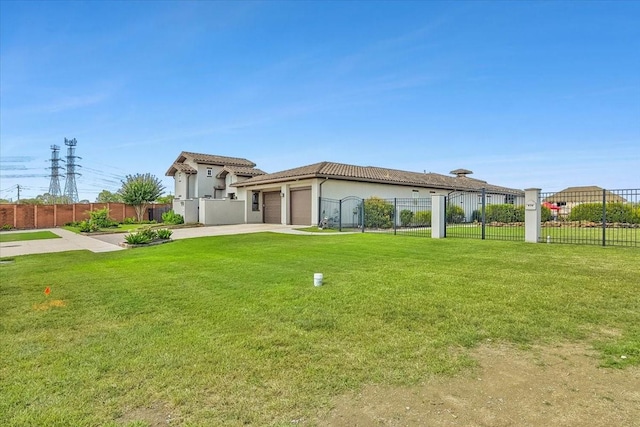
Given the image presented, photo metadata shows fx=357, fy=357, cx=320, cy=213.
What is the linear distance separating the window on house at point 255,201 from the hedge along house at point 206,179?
0.82 meters

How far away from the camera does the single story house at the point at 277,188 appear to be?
78.0ft

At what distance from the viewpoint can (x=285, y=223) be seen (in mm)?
25500

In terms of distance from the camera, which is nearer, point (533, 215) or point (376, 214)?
point (533, 215)

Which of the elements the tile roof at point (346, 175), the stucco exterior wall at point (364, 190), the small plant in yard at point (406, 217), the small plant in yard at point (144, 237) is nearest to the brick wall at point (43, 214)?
the tile roof at point (346, 175)

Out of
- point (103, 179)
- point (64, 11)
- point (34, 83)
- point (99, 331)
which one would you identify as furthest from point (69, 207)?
point (103, 179)

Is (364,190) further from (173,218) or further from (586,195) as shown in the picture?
(173,218)

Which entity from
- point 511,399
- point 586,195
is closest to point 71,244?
point 511,399

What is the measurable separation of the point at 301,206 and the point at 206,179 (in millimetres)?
14775

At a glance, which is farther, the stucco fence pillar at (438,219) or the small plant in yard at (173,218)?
the small plant in yard at (173,218)

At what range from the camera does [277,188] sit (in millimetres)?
27172

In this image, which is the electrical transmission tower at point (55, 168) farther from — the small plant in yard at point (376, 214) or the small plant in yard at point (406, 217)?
the small plant in yard at point (406, 217)

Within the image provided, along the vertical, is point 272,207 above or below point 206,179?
below

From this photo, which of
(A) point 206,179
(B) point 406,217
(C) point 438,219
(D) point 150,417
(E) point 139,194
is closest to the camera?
(D) point 150,417

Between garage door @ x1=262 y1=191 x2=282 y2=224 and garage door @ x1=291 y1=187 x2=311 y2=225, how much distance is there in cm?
197
